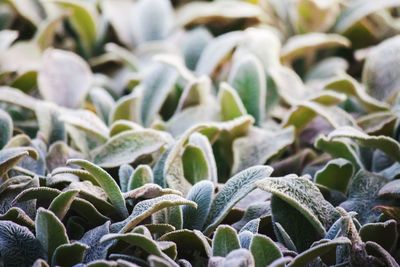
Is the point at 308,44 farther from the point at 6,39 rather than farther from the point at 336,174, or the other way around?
the point at 6,39

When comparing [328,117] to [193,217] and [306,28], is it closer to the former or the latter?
[193,217]

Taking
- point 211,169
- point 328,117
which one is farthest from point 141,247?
point 328,117

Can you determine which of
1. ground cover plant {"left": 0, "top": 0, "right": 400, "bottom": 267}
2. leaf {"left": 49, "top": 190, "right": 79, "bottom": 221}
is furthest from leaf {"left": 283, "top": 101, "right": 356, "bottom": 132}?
leaf {"left": 49, "top": 190, "right": 79, "bottom": 221}

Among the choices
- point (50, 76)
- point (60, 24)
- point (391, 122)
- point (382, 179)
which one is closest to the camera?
point (382, 179)

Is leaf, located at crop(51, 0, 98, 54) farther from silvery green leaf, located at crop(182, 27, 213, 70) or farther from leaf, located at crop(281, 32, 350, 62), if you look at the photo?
leaf, located at crop(281, 32, 350, 62)

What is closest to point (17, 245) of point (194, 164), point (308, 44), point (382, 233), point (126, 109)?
point (194, 164)

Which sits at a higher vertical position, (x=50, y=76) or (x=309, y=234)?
(x=50, y=76)

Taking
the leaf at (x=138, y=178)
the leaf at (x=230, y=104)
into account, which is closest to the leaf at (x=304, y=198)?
the leaf at (x=138, y=178)

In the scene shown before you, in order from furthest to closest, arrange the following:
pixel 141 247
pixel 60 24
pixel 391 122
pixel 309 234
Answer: pixel 60 24
pixel 391 122
pixel 309 234
pixel 141 247
